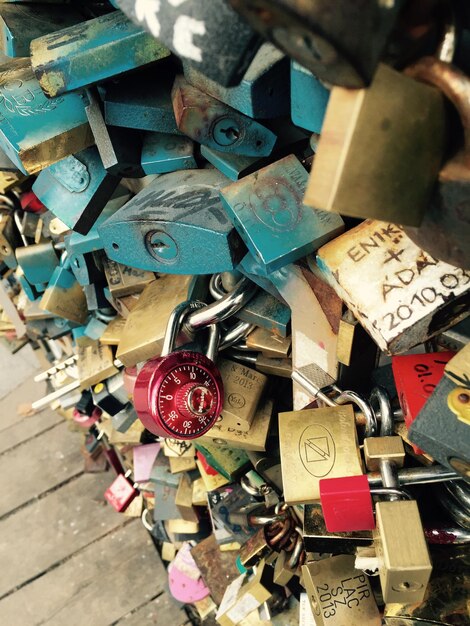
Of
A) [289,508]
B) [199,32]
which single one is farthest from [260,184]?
[289,508]

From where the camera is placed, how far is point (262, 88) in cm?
75

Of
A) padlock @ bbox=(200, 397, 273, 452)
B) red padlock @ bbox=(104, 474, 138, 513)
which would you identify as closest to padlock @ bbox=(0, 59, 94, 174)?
padlock @ bbox=(200, 397, 273, 452)

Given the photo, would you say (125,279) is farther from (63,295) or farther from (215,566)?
(215,566)

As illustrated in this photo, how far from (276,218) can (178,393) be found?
0.36 meters

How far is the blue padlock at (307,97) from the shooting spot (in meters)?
0.67

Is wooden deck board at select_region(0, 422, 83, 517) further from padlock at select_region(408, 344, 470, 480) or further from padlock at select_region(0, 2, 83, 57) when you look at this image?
padlock at select_region(408, 344, 470, 480)

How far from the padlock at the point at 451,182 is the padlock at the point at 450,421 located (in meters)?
0.17

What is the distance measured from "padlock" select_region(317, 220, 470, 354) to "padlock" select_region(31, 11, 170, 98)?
394 millimetres

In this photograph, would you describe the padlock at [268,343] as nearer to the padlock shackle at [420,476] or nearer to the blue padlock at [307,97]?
the padlock shackle at [420,476]

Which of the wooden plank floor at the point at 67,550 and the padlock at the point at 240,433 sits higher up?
the padlock at the point at 240,433

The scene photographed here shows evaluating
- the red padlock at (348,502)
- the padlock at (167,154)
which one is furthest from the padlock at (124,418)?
the red padlock at (348,502)

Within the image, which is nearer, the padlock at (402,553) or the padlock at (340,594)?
the padlock at (402,553)

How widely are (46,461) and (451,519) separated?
214cm

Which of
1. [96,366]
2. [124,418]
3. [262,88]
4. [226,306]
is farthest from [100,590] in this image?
[262,88]
